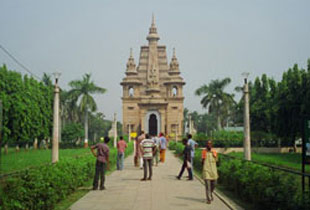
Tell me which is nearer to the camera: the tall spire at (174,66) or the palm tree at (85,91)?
the palm tree at (85,91)

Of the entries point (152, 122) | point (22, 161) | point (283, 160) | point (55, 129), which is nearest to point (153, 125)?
point (152, 122)

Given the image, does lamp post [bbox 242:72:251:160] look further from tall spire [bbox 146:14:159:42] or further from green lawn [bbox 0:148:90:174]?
tall spire [bbox 146:14:159:42]

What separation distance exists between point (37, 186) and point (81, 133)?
47.1 metres

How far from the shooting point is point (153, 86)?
6272cm

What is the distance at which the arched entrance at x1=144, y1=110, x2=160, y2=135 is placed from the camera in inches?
2420

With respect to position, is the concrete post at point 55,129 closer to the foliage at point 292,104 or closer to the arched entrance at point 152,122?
the foliage at point 292,104

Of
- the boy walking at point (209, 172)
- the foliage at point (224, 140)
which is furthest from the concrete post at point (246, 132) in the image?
the foliage at point (224, 140)

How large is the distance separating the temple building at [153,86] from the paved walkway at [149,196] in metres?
47.1

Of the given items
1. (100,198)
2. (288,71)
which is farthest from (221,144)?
(100,198)

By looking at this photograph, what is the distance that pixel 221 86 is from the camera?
60438mm

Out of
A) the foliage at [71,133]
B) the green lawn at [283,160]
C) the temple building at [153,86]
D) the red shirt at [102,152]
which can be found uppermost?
the temple building at [153,86]

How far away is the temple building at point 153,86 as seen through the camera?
65312mm

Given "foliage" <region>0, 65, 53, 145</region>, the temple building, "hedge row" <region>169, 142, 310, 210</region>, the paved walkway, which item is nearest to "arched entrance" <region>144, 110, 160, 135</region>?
the temple building

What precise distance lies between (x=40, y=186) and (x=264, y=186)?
5289mm
